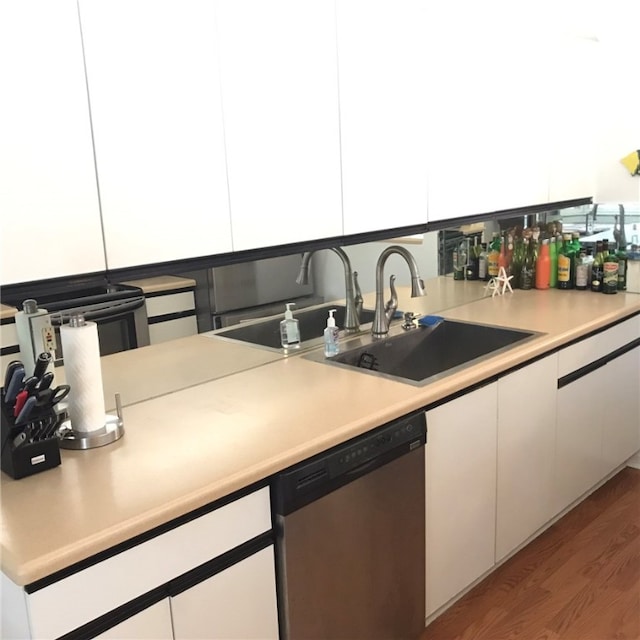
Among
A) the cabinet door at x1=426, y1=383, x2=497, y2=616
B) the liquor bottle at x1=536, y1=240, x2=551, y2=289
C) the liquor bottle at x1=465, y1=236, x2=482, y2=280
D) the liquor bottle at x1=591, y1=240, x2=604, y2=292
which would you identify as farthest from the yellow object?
the cabinet door at x1=426, y1=383, x2=497, y2=616

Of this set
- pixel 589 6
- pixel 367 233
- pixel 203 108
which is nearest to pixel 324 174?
pixel 367 233

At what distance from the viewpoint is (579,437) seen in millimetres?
2850

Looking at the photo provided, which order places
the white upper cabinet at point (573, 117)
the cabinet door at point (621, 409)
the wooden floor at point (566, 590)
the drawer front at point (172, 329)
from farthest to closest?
the white upper cabinet at point (573, 117) → the cabinet door at point (621, 409) → the wooden floor at point (566, 590) → the drawer front at point (172, 329)

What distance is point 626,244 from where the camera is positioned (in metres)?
3.56

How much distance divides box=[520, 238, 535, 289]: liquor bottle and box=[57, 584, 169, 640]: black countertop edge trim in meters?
2.48

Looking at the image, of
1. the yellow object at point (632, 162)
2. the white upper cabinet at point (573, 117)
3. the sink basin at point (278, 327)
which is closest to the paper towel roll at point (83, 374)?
the sink basin at point (278, 327)

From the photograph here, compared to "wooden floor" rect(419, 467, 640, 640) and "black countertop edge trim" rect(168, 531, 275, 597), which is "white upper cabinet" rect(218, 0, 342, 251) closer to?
"black countertop edge trim" rect(168, 531, 275, 597)

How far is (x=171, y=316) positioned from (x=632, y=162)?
242cm

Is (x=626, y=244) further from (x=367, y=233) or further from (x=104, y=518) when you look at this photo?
(x=104, y=518)

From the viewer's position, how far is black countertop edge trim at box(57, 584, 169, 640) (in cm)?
134

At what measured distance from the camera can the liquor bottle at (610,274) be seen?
3.19m

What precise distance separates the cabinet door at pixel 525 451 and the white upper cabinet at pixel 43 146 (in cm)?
147

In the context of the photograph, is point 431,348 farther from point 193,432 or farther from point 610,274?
point 193,432

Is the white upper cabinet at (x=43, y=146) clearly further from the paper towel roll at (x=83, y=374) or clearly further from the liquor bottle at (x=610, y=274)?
the liquor bottle at (x=610, y=274)
